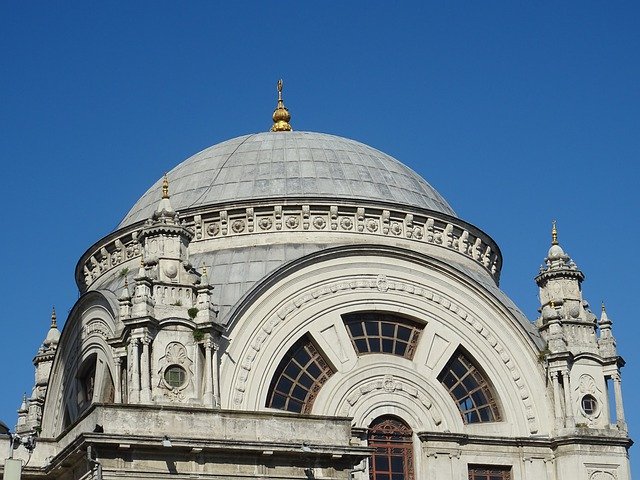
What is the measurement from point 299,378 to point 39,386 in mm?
11298

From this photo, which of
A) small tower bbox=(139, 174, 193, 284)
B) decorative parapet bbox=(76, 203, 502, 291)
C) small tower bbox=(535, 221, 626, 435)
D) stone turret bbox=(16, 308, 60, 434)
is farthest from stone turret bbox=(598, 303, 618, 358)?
stone turret bbox=(16, 308, 60, 434)

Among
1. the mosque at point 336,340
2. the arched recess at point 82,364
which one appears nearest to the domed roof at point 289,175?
the mosque at point 336,340

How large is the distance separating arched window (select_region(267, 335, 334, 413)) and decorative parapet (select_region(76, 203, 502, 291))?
3964 mm

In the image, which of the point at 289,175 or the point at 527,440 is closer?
the point at 527,440

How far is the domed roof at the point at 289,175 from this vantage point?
144ft

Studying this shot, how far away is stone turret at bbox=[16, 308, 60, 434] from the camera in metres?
46.3

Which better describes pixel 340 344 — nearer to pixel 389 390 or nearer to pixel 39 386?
pixel 389 390

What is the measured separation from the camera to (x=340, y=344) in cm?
4066

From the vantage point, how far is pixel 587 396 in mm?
41906

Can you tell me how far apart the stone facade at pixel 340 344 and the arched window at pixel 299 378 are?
42 millimetres

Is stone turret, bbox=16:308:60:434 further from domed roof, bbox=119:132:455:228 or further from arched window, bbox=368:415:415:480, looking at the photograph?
arched window, bbox=368:415:415:480

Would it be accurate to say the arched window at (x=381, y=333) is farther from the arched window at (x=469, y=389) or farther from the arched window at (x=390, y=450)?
the arched window at (x=390, y=450)

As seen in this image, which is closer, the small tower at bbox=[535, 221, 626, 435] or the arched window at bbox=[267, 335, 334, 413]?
the arched window at bbox=[267, 335, 334, 413]

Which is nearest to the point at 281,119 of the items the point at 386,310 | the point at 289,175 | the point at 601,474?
the point at 289,175
